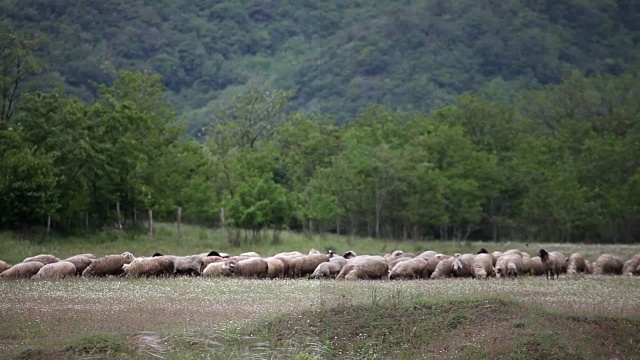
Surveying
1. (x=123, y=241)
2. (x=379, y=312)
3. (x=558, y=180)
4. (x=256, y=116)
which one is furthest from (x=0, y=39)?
(x=379, y=312)

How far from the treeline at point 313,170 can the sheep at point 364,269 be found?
2476 centimetres

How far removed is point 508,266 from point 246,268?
10.9m

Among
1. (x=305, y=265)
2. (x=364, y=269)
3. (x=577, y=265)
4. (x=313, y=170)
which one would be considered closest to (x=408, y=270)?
(x=364, y=269)

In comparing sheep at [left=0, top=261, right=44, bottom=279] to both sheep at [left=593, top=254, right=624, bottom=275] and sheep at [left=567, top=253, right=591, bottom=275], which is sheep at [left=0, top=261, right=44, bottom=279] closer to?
sheep at [left=567, top=253, right=591, bottom=275]

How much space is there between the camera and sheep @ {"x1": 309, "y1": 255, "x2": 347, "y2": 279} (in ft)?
113

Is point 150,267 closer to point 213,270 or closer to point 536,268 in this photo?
point 213,270

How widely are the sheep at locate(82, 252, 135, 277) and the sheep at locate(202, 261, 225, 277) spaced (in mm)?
3197

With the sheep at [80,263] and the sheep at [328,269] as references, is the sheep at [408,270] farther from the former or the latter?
the sheep at [80,263]

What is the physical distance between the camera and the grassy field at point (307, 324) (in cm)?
1814

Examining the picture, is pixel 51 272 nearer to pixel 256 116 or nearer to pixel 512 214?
pixel 512 214

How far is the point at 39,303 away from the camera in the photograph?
914 inches

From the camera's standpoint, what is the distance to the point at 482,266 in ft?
115

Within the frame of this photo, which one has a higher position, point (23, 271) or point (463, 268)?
point (23, 271)

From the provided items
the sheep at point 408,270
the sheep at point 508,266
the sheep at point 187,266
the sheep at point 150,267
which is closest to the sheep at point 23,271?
the sheep at point 150,267
